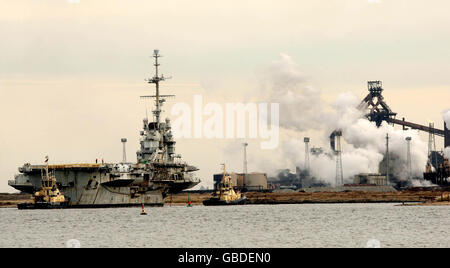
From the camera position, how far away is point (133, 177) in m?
162

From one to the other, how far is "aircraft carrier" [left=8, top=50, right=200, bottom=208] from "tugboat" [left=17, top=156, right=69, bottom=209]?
1595 mm

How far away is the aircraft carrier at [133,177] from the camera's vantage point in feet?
524

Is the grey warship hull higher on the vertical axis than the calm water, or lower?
higher

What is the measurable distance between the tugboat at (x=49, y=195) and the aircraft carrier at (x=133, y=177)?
1.60m

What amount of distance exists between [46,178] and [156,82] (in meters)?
36.9

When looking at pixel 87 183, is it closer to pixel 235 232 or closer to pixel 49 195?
pixel 49 195

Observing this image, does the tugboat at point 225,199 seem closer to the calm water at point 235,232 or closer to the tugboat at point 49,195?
the tugboat at point 49,195

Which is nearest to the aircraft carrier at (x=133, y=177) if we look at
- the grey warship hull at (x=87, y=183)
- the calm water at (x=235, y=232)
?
the grey warship hull at (x=87, y=183)

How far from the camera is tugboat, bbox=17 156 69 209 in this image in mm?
156125

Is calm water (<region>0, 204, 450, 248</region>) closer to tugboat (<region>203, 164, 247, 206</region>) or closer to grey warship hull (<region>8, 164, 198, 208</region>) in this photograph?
grey warship hull (<region>8, 164, 198, 208</region>)

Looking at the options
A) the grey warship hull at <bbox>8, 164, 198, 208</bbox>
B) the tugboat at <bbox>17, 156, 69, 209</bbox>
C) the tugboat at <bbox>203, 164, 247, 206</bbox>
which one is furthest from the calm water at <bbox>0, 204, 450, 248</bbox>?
the tugboat at <bbox>203, 164, 247, 206</bbox>

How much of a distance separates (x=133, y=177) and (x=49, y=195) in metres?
15.9

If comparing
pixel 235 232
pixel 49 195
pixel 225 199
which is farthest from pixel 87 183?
pixel 235 232
